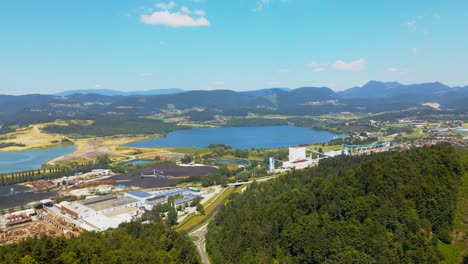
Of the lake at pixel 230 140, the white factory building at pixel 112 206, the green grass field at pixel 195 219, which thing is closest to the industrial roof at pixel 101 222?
the white factory building at pixel 112 206

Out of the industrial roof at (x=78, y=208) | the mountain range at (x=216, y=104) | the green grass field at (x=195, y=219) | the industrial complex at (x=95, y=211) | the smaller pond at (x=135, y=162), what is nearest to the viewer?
the green grass field at (x=195, y=219)

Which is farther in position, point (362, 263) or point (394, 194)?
point (394, 194)

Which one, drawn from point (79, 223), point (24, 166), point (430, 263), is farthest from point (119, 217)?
point (24, 166)

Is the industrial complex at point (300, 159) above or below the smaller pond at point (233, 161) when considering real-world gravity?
above

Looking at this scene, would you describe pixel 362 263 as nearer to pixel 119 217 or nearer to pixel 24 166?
pixel 119 217

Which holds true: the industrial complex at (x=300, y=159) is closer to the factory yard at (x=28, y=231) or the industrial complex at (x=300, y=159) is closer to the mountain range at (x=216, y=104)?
the factory yard at (x=28, y=231)

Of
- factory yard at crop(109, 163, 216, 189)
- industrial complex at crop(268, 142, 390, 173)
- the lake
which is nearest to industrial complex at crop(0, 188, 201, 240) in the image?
factory yard at crop(109, 163, 216, 189)
